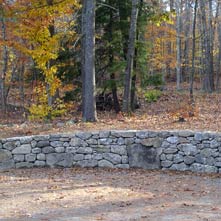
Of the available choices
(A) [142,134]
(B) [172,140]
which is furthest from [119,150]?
(B) [172,140]

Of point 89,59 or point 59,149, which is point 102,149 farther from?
point 89,59

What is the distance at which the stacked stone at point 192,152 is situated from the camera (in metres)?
9.01

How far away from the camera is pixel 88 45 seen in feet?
42.7

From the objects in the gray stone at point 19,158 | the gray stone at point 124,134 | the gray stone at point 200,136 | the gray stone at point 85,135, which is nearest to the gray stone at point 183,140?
the gray stone at point 200,136

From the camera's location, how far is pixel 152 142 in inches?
376

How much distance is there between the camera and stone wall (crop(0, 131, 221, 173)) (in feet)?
30.0

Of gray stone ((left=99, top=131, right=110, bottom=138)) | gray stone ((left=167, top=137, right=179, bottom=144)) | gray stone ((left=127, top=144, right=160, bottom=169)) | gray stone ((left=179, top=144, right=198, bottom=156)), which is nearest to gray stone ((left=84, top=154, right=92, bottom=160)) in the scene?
gray stone ((left=99, top=131, right=110, bottom=138))

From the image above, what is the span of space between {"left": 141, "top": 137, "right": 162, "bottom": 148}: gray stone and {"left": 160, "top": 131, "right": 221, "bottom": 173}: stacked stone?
124mm

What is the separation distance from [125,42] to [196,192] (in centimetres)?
1049

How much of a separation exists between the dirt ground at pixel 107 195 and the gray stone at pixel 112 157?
275 mm

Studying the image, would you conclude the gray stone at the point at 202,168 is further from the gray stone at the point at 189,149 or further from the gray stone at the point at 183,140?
the gray stone at the point at 183,140

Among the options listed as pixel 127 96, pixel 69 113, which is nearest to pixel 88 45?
pixel 127 96

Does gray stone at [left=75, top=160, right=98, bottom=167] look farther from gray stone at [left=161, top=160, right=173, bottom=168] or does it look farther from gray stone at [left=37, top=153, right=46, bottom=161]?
gray stone at [left=161, top=160, right=173, bottom=168]

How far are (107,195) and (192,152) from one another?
2.76 meters
